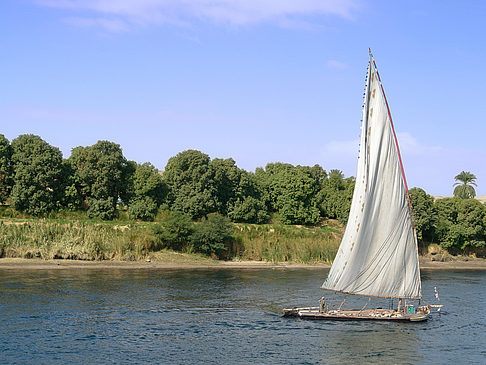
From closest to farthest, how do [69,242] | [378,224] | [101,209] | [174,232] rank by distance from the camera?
1. [378,224]
2. [69,242]
3. [174,232]
4. [101,209]

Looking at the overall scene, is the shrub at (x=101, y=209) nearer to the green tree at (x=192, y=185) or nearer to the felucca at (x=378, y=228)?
the green tree at (x=192, y=185)

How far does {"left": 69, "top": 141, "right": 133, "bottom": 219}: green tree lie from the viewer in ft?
296

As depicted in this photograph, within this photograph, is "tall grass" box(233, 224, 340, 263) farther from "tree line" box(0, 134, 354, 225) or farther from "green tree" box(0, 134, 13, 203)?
"green tree" box(0, 134, 13, 203)

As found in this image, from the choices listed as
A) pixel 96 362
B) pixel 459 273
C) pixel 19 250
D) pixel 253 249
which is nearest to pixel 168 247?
pixel 253 249

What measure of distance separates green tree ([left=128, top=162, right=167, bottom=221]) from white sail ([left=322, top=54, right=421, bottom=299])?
181 ft

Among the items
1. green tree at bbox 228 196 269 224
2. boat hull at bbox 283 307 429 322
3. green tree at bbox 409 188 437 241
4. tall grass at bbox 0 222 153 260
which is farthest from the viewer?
green tree at bbox 228 196 269 224

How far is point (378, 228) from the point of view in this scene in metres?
41.2

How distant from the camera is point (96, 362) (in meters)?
31.2

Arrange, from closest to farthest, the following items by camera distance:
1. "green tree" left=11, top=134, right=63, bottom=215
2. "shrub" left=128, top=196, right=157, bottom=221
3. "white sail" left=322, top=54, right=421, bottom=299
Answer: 1. "white sail" left=322, top=54, right=421, bottom=299
2. "green tree" left=11, top=134, right=63, bottom=215
3. "shrub" left=128, top=196, right=157, bottom=221

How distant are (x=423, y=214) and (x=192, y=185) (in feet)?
136

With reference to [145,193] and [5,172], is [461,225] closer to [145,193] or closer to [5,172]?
[145,193]

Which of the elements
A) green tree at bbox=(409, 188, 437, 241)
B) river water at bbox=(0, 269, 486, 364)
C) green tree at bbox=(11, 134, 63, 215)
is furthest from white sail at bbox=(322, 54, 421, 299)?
green tree at bbox=(409, 188, 437, 241)

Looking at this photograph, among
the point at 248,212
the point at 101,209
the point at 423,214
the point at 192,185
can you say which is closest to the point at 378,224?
the point at 101,209

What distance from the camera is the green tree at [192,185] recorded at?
95.6 m
